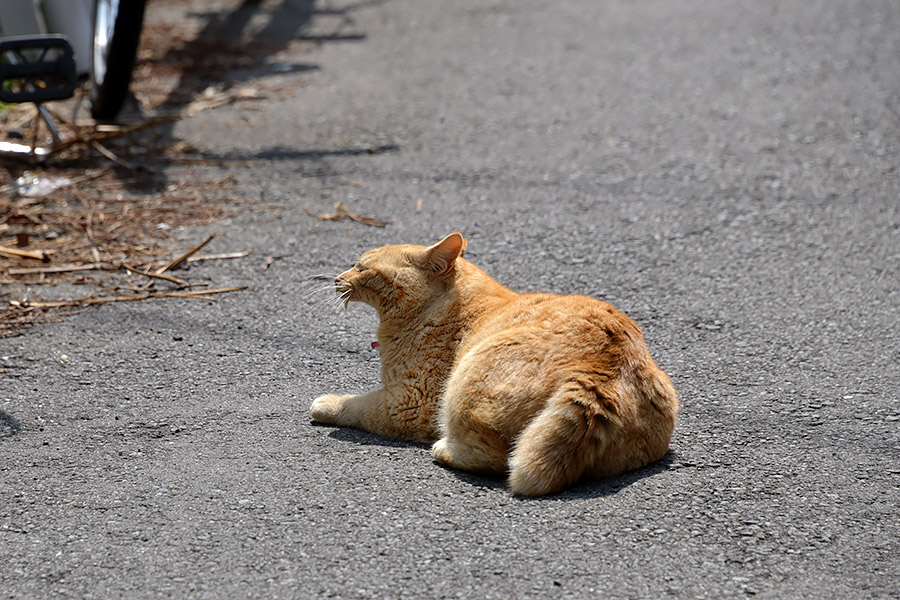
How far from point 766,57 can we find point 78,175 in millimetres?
6378

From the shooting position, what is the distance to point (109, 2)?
7172 mm

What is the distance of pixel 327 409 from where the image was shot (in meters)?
3.40

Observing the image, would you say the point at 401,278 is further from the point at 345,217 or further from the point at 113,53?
the point at 113,53

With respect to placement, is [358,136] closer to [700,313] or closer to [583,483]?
[700,313]

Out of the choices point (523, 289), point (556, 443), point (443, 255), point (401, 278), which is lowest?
point (523, 289)

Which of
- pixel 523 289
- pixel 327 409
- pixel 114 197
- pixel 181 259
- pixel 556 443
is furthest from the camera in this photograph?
pixel 114 197

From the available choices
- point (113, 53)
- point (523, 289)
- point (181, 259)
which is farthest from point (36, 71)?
point (523, 289)

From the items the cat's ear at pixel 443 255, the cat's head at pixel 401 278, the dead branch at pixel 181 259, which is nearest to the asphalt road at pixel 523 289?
the dead branch at pixel 181 259

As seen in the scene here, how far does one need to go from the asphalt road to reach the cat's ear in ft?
2.24

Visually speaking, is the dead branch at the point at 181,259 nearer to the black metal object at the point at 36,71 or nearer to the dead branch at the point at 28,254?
the dead branch at the point at 28,254

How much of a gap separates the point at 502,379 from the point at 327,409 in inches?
32.0

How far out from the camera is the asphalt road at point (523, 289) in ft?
8.58

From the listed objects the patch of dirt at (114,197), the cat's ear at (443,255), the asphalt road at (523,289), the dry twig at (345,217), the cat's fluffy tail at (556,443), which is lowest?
the patch of dirt at (114,197)

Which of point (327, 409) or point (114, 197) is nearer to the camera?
point (327, 409)
